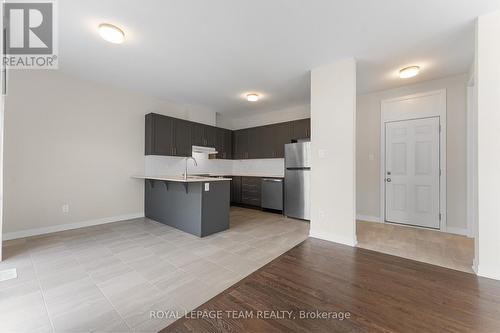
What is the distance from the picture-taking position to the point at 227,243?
2.94 meters

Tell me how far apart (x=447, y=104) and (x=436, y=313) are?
11.7ft

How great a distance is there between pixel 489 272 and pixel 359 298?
5.06 feet

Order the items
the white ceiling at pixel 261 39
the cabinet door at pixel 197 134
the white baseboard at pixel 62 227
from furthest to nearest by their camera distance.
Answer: the cabinet door at pixel 197 134 → the white baseboard at pixel 62 227 → the white ceiling at pixel 261 39

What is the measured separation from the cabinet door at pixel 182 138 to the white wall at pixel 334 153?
9.92 feet

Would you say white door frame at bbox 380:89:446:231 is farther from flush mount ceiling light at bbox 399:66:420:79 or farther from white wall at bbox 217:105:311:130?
white wall at bbox 217:105:311:130

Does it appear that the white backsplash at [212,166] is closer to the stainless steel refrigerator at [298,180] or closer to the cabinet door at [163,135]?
the cabinet door at [163,135]

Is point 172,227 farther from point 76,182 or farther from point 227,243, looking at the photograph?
point 76,182

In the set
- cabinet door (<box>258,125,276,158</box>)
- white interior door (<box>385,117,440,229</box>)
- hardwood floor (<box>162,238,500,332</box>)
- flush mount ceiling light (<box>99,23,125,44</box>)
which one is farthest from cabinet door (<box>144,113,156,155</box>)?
white interior door (<box>385,117,440,229</box>)

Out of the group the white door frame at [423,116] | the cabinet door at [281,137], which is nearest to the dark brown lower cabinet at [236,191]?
the cabinet door at [281,137]

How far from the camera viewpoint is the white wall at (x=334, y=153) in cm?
288

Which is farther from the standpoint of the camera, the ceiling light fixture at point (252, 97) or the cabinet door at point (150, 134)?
the ceiling light fixture at point (252, 97)

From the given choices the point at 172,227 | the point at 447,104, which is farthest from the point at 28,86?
the point at 447,104

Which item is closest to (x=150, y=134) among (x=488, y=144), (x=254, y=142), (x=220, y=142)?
(x=220, y=142)

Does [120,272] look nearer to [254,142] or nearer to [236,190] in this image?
[236,190]
